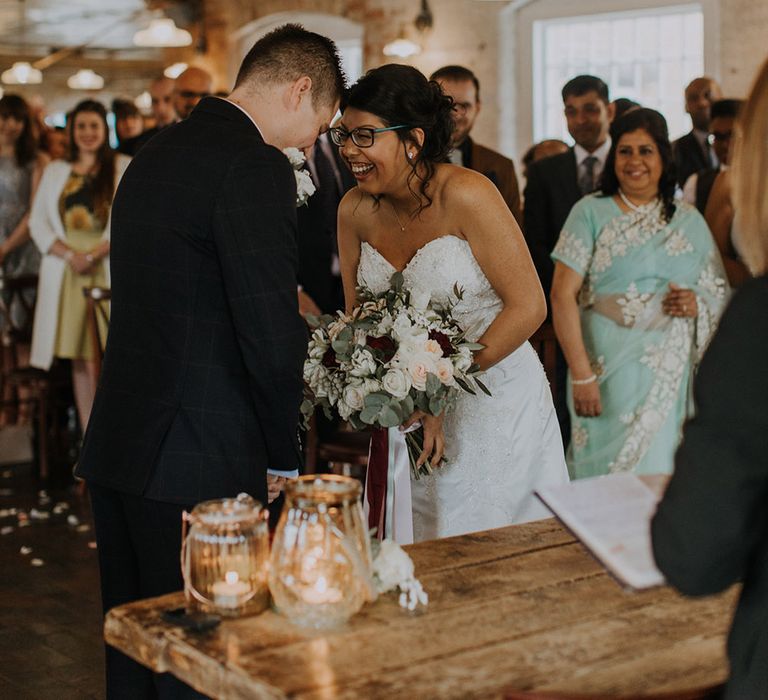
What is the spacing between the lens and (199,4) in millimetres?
13023

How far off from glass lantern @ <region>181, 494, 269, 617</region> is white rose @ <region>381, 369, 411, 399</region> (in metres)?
1.07

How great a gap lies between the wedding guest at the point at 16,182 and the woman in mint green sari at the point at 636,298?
4293mm

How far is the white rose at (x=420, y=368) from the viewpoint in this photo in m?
2.91

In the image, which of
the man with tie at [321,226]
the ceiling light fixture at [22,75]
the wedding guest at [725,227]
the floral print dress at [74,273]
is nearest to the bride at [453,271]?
the wedding guest at [725,227]

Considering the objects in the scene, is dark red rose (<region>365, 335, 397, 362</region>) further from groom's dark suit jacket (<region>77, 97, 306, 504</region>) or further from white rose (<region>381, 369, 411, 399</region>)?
groom's dark suit jacket (<region>77, 97, 306, 504</region>)

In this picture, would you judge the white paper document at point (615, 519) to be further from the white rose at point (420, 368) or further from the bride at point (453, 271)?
the bride at point (453, 271)

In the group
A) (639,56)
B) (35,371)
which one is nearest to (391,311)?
(35,371)

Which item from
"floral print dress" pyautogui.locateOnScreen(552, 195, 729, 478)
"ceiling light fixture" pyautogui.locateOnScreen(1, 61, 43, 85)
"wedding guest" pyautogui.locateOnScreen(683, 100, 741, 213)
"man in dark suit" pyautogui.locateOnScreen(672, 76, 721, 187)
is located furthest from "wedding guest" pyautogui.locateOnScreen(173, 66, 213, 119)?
"ceiling light fixture" pyautogui.locateOnScreen(1, 61, 43, 85)

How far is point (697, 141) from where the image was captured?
23.7 ft

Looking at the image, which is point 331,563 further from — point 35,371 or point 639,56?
point 639,56

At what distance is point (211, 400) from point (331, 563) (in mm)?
740

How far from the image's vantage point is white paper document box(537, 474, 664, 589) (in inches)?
59.9

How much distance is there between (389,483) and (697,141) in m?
4.68

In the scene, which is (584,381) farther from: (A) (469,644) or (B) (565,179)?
(A) (469,644)
